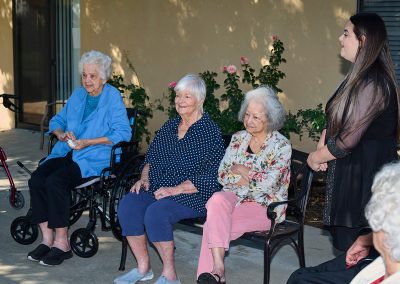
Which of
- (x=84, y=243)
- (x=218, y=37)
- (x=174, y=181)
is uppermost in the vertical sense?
(x=218, y=37)

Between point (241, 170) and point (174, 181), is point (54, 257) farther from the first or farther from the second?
point (241, 170)

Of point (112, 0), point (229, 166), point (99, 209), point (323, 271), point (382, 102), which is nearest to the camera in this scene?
point (323, 271)

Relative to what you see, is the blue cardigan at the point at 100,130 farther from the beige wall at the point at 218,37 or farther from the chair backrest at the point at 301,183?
the beige wall at the point at 218,37

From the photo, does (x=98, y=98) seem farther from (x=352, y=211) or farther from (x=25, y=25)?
(x=25, y=25)

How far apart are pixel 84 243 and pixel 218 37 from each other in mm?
4009

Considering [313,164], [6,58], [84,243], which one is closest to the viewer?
[313,164]

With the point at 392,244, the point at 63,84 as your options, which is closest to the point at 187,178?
the point at 392,244

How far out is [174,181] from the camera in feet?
18.4

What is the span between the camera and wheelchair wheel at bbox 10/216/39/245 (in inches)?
249

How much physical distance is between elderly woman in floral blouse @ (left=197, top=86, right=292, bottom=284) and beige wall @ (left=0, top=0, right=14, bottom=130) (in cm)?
739

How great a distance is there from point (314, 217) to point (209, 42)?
297 centimetres

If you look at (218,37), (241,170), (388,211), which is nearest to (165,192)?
(241,170)

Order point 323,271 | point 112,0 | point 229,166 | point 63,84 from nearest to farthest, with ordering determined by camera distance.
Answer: point 323,271
point 229,166
point 112,0
point 63,84

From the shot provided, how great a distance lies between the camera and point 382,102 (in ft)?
14.8
